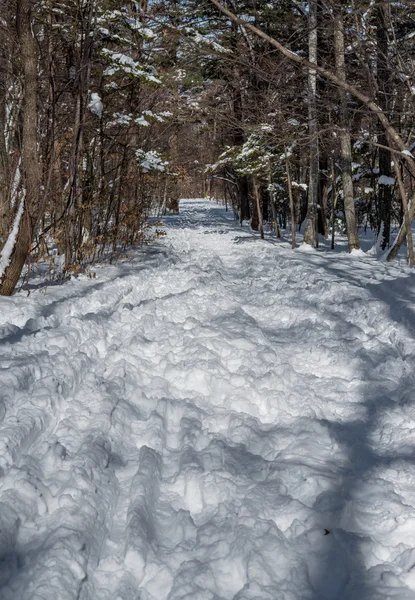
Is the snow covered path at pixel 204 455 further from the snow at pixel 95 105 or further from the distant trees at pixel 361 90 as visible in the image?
the distant trees at pixel 361 90

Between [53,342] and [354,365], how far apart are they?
3.08 m

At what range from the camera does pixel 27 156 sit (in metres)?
6.34

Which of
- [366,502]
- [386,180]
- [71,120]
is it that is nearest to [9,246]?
[71,120]

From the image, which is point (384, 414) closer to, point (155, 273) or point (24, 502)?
point (24, 502)

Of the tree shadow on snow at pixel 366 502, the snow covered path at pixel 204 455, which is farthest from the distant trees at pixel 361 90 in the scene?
the tree shadow on snow at pixel 366 502

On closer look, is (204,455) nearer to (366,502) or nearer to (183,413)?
(183,413)

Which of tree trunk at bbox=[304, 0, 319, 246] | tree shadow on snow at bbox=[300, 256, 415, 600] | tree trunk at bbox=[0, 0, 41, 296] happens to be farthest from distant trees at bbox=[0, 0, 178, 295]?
tree shadow on snow at bbox=[300, 256, 415, 600]

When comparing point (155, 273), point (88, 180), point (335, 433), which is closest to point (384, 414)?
point (335, 433)

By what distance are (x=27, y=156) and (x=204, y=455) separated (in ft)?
17.3

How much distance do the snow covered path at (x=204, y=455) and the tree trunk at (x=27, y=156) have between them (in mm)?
795

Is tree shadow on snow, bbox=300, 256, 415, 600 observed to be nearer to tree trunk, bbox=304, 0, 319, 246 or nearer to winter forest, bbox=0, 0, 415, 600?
winter forest, bbox=0, 0, 415, 600

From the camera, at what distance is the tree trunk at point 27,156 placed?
6078 millimetres

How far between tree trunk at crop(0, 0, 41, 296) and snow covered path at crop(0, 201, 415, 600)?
795mm

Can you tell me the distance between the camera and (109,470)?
272 centimetres
